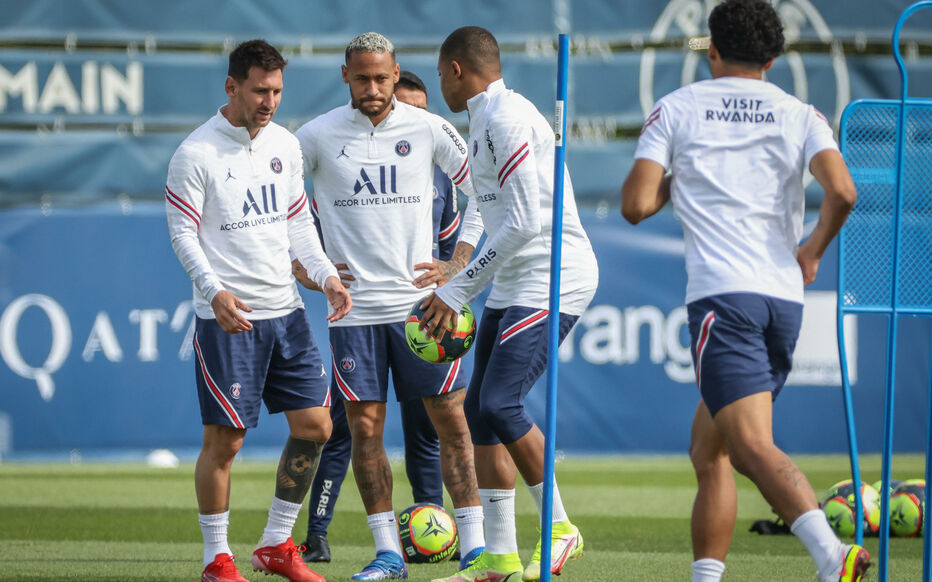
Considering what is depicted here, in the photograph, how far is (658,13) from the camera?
13.7 m

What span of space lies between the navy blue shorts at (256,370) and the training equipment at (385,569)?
2.51 ft

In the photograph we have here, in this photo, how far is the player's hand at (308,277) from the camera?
616 cm

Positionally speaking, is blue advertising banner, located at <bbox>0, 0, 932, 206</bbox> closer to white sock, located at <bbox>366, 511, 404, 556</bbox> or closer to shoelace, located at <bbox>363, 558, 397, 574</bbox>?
white sock, located at <bbox>366, 511, 404, 556</bbox>

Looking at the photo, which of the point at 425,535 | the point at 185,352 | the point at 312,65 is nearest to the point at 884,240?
the point at 425,535

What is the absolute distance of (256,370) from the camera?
5.70 meters

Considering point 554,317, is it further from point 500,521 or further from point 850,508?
point 850,508

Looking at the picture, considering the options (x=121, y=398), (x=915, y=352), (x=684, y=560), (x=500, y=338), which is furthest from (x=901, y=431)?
(x=500, y=338)

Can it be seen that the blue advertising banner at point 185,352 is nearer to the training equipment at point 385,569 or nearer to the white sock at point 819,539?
the training equipment at point 385,569

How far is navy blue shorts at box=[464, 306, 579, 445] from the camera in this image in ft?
17.2

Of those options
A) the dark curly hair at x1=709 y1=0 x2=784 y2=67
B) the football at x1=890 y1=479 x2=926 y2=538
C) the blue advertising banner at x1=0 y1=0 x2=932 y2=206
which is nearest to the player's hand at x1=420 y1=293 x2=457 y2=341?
the dark curly hair at x1=709 y1=0 x2=784 y2=67

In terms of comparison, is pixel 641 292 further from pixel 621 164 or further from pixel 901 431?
pixel 901 431

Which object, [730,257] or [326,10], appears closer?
[730,257]

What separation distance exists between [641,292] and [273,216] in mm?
7734

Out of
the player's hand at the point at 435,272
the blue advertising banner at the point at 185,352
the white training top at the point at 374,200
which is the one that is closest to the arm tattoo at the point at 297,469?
the white training top at the point at 374,200
